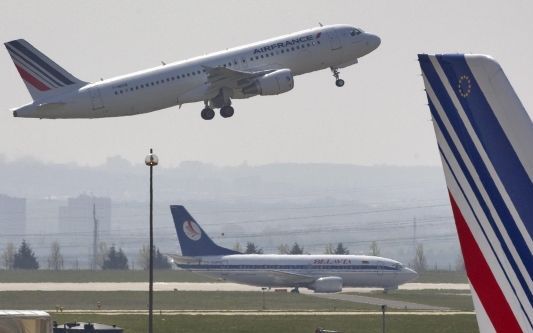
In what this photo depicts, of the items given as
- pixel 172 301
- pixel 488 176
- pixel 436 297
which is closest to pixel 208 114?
pixel 172 301

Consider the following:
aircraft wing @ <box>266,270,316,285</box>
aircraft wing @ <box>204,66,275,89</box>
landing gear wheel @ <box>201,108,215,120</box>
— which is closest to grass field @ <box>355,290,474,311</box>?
aircraft wing @ <box>266,270,316,285</box>

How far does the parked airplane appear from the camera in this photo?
1122cm

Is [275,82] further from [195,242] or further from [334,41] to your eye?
[195,242]

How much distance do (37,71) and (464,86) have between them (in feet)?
223

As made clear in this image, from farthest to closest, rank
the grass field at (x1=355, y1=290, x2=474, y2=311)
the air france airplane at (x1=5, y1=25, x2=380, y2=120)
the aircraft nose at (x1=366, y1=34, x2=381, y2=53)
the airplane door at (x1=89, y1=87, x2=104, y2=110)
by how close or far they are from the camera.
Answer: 1. the grass field at (x1=355, y1=290, x2=474, y2=311)
2. the aircraft nose at (x1=366, y1=34, x2=381, y2=53)
3. the airplane door at (x1=89, y1=87, x2=104, y2=110)
4. the air france airplane at (x1=5, y1=25, x2=380, y2=120)

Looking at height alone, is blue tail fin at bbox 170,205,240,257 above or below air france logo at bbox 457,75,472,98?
above

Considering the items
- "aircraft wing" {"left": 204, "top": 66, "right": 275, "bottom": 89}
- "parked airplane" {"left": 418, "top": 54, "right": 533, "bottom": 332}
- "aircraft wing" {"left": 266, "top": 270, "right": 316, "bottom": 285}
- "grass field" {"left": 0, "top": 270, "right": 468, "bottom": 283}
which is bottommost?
"parked airplane" {"left": 418, "top": 54, "right": 533, "bottom": 332}

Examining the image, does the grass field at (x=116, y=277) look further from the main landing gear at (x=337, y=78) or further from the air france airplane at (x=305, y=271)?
the main landing gear at (x=337, y=78)

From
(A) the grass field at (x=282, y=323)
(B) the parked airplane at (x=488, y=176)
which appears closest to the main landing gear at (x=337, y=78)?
(A) the grass field at (x=282, y=323)

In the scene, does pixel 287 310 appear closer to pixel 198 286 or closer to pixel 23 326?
pixel 198 286

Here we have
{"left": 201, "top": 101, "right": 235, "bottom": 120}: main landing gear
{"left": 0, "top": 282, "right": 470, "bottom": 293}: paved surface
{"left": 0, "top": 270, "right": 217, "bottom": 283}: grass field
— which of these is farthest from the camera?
{"left": 0, "top": 270, "right": 217, "bottom": 283}: grass field

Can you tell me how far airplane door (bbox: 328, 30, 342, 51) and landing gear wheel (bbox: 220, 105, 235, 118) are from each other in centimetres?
691

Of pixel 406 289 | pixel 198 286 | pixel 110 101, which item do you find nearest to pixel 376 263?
pixel 406 289

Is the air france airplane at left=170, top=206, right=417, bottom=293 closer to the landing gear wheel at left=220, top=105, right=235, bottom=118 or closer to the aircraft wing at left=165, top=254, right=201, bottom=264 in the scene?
the aircraft wing at left=165, top=254, right=201, bottom=264
